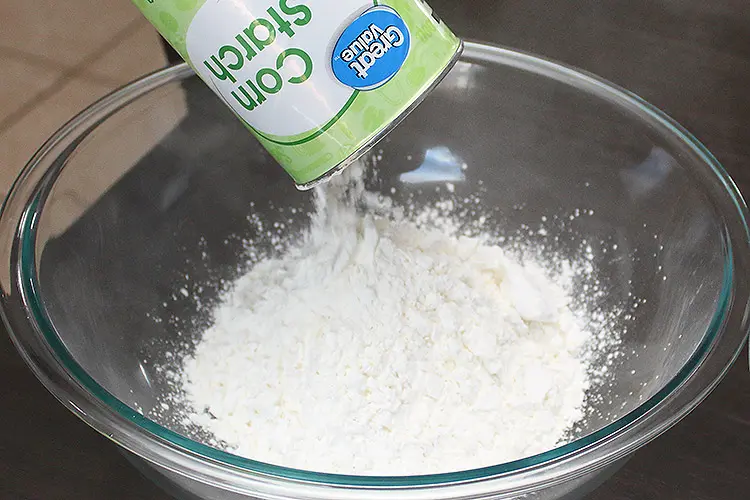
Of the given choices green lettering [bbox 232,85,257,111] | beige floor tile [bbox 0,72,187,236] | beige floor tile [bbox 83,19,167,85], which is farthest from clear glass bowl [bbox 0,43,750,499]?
beige floor tile [bbox 83,19,167,85]

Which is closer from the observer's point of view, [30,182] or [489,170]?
[30,182]

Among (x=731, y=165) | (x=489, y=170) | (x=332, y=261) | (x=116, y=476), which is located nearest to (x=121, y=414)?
(x=116, y=476)

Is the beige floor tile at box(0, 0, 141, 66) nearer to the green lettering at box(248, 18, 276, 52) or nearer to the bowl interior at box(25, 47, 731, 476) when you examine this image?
the bowl interior at box(25, 47, 731, 476)

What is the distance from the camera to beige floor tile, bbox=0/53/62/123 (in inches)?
34.0

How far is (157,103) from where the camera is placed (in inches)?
28.0

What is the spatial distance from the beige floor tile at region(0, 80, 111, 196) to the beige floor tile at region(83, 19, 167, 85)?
0.04 m

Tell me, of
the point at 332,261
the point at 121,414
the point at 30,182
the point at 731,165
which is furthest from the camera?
the point at 731,165

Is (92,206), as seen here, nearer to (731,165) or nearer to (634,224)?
(634,224)

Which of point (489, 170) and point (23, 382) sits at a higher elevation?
point (489, 170)

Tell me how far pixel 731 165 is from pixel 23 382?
2.49ft

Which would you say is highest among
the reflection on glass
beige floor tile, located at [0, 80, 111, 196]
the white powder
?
beige floor tile, located at [0, 80, 111, 196]

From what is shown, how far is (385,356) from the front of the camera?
25.9 inches

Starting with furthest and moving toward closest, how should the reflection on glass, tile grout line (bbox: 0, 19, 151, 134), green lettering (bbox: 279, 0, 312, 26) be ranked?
tile grout line (bbox: 0, 19, 151, 134) → the reflection on glass → green lettering (bbox: 279, 0, 312, 26)

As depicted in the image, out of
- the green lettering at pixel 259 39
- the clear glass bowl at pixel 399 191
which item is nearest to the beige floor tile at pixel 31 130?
the clear glass bowl at pixel 399 191
